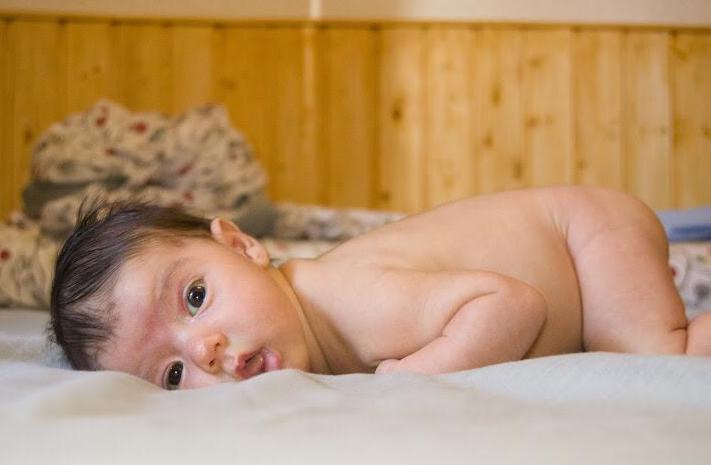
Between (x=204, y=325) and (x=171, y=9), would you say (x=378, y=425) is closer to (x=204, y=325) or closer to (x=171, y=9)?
(x=204, y=325)

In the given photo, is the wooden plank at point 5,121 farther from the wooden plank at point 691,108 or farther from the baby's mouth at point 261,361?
the wooden plank at point 691,108

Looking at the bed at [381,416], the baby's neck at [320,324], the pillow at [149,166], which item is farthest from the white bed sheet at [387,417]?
the pillow at [149,166]

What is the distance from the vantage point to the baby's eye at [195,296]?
0.90 m

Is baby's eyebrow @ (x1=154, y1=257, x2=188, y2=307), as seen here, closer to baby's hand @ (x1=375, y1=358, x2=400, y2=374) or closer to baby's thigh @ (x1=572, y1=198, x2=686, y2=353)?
baby's hand @ (x1=375, y1=358, x2=400, y2=374)

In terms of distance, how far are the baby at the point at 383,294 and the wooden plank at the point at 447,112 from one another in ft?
6.22

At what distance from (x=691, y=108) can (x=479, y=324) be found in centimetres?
256

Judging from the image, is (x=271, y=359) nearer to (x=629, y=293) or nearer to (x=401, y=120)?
(x=629, y=293)

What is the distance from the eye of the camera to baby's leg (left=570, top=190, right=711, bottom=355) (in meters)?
0.99

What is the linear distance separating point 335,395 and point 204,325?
0.27 metres

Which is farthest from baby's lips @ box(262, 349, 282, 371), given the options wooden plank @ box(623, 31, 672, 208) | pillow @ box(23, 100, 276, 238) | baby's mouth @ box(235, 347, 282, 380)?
wooden plank @ box(623, 31, 672, 208)

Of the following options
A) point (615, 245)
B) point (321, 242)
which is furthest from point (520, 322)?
point (321, 242)

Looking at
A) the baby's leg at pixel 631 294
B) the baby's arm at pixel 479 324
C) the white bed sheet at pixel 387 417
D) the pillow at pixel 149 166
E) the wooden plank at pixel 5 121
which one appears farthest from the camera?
the wooden plank at pixel 5 121

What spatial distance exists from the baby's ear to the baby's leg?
1.42 ft

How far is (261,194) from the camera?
2299 mm
